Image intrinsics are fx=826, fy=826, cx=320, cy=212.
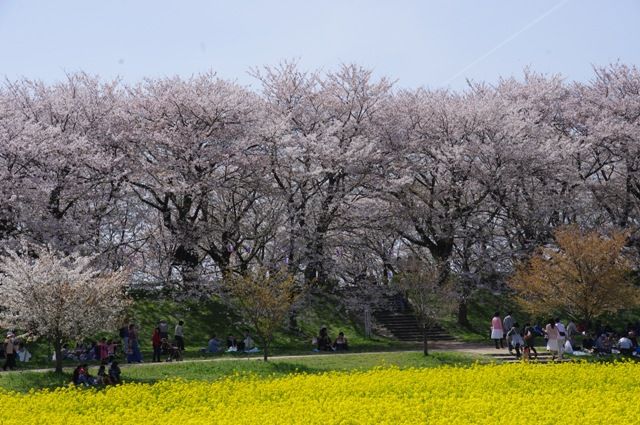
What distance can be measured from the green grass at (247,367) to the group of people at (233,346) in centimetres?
359

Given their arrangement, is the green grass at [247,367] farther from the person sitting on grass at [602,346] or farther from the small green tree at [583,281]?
the person sitting on grass at [602,346]

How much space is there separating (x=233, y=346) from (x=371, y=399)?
15142mm

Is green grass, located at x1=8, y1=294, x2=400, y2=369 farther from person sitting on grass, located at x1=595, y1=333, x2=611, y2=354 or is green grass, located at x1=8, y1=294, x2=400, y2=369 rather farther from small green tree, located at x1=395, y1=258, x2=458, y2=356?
person sitting on grass, located at x1=595, y1=333, x2=611, y2=354

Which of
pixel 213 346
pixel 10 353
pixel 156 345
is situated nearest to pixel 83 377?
pixel 10 353

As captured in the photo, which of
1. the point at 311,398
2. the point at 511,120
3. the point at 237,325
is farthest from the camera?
the point at 511,120

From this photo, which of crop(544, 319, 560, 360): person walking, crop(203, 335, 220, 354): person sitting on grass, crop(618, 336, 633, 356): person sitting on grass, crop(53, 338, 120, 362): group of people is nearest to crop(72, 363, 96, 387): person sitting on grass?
crop(53, 338, 120, 362): group of people

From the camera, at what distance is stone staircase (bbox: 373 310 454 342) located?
38.6 m

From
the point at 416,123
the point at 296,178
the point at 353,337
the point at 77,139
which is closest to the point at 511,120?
the point at 416,123

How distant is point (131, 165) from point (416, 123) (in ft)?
50.8

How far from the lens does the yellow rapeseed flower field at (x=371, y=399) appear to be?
15.6 m

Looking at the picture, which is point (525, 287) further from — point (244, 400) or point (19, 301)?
point (19, 301)

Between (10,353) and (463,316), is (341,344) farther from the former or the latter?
(10,353)

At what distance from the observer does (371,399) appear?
18.6m

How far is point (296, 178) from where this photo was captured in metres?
41.1
